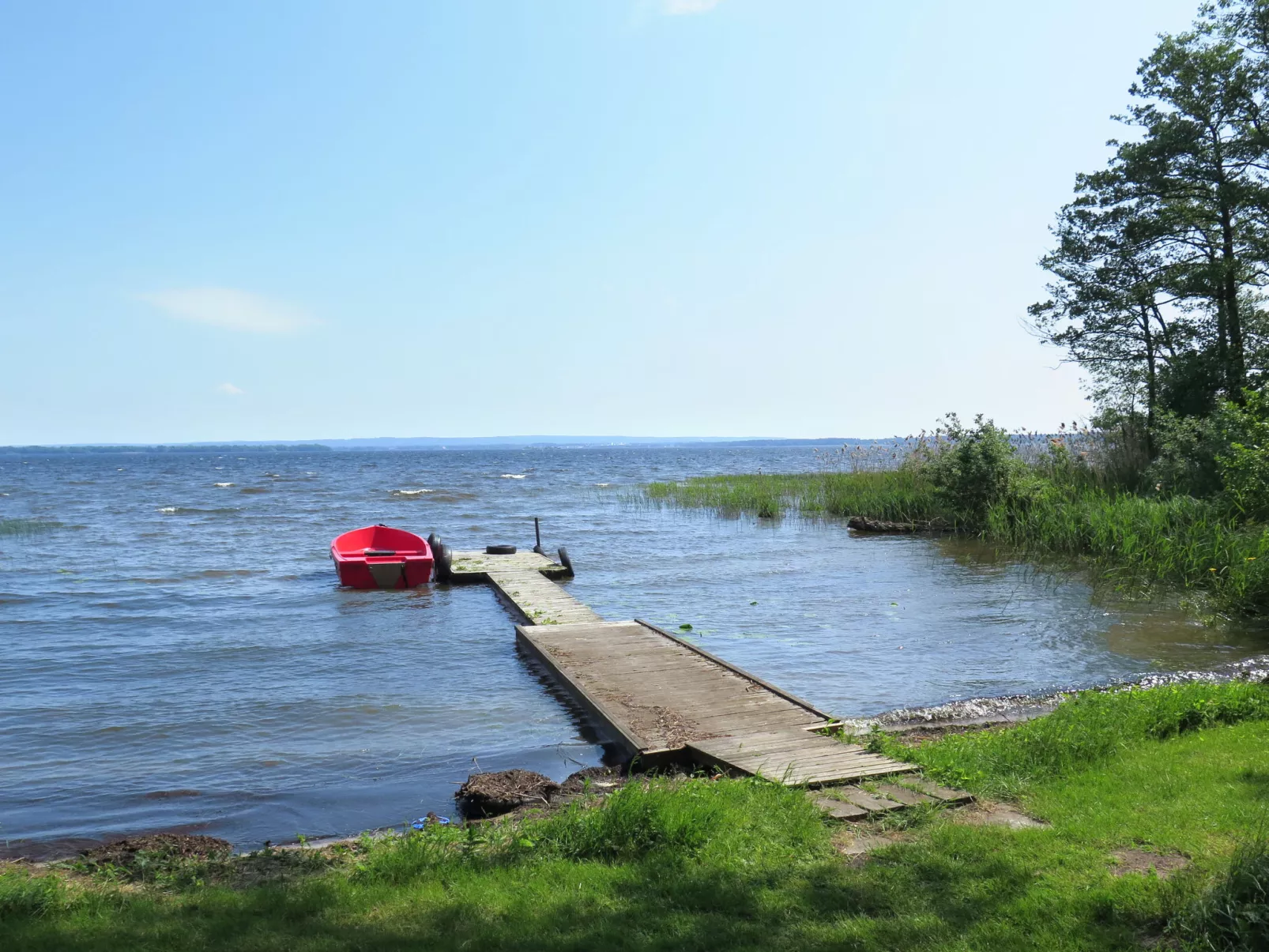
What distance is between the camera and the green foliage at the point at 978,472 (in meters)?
22.5

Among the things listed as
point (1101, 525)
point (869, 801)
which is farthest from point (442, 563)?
point (869, 801)

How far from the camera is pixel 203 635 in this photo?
45.3ft

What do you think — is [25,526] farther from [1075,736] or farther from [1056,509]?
[1075,736]

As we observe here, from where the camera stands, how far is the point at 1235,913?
3416 mm

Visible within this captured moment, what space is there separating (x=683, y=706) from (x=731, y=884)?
4124 millimetres

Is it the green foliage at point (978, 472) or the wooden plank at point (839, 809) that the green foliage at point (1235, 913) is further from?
the green foliage at point (978, 472)

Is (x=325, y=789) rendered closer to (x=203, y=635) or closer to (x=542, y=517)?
(x=203, y=635)

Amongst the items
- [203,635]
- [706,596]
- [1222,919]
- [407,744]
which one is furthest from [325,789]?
[706,596]

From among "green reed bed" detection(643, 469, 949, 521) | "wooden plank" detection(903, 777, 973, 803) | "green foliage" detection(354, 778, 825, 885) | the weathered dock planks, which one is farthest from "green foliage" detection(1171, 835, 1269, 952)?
"green reed bed" detection(643, 469, 949, 521)

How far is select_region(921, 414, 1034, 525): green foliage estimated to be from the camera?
22.5m

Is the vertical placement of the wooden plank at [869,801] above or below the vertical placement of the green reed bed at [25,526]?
above

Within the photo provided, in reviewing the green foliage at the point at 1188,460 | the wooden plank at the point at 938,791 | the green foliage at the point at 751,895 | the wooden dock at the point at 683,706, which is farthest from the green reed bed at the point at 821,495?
the green foliage at the point at 751,895

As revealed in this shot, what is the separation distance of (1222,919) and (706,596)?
531 inches

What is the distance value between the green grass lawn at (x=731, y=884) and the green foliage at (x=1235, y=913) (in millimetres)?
14
